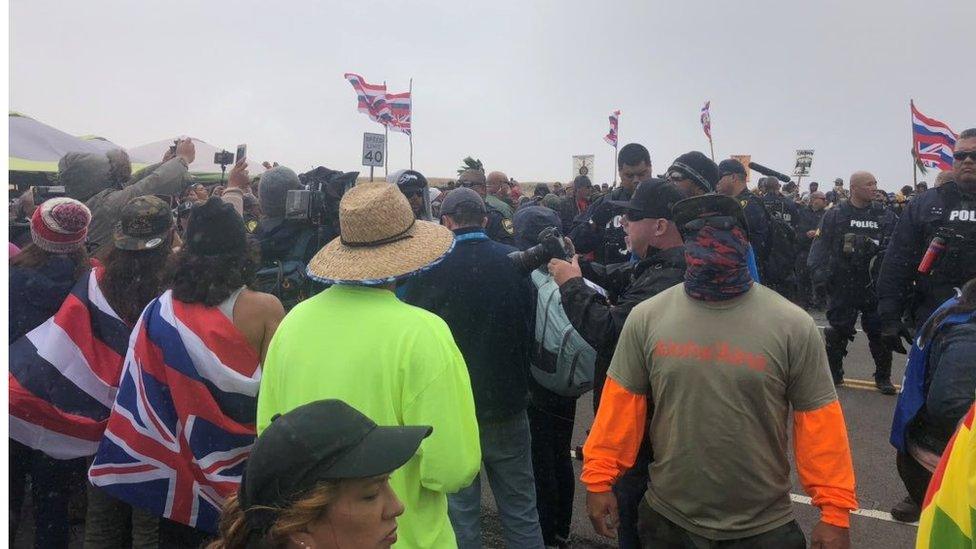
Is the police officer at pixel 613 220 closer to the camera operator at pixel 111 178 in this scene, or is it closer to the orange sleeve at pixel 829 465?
the camera operator at pixel 111 178

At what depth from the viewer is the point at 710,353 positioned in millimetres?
2398

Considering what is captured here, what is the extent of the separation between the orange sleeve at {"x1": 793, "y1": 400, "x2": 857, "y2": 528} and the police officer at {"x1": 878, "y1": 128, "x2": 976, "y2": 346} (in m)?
3.15

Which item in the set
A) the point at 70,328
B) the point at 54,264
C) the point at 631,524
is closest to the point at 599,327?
the point at 631,524

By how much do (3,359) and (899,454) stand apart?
329 centimetres

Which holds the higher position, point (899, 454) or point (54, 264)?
point (54, 264)

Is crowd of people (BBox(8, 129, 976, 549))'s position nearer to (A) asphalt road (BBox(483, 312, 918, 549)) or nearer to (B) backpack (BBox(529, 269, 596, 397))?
(B) backpack (BBox(529, 269, 596, 397))

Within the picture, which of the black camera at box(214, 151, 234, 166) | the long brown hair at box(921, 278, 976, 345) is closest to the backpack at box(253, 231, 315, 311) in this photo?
the long brown hair at box(921, 278, 976, 345)

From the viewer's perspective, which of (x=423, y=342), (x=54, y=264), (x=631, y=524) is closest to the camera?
(x=423, y=342)

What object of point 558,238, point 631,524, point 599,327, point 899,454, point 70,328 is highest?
point 558,238

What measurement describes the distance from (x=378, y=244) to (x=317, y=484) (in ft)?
3.57

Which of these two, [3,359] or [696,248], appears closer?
[3,359]

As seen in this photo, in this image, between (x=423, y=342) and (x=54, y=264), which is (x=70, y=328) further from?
(x=423, y=342)

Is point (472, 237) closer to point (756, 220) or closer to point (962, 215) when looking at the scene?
point (962, 215)

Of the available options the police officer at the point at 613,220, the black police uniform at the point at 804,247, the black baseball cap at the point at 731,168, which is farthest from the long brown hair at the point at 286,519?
the black police uniform at the point at 804,247
